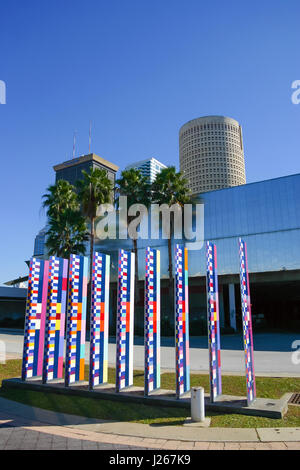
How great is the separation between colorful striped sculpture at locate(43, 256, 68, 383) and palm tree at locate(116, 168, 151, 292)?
2036cm

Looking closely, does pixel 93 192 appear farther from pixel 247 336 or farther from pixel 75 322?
pixel 247 336

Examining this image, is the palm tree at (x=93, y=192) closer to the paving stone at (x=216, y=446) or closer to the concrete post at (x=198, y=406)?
the concrete post at (x=198, y=406)

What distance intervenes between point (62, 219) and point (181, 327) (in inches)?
1020

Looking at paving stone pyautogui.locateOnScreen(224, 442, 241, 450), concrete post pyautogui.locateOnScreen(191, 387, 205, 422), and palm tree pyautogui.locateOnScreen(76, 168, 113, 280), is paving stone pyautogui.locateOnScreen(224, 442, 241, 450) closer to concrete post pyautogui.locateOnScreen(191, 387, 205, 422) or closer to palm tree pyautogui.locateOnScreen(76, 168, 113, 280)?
concrete post pyautogui.locateOnScreen(191, 387, 205, 422)

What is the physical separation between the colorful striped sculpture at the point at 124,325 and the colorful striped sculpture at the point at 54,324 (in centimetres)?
212

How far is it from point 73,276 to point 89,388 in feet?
9.74

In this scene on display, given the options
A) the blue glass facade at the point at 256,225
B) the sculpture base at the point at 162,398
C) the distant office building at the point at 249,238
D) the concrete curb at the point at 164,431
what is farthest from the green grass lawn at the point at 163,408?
the blue glass facade at the point at 256,225

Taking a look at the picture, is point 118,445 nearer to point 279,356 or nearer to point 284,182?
point 279,356

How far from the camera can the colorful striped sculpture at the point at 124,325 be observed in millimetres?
8289

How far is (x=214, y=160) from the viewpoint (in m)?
190

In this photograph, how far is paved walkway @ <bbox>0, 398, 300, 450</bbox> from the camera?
522 cm

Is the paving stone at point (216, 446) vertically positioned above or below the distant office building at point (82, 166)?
below

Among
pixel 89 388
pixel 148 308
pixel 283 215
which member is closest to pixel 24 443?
pixel 89 388

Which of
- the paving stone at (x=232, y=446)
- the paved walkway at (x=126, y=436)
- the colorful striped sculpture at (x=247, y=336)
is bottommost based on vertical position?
the paved walkway at (x=126, y=436)
